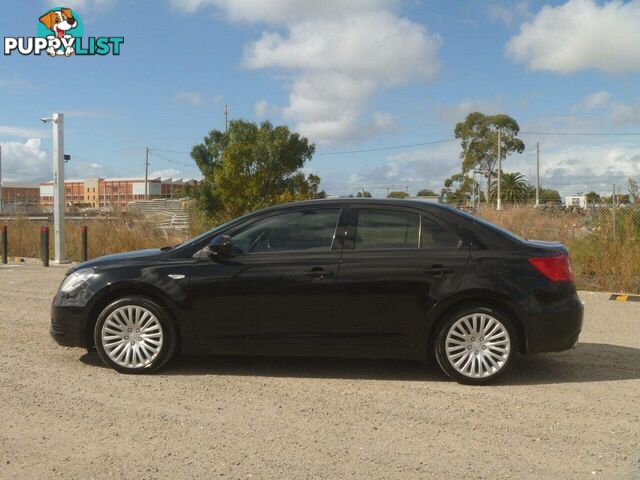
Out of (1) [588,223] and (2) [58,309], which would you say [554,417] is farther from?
(1) [588,223]

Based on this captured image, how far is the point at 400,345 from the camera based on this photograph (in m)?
5.48

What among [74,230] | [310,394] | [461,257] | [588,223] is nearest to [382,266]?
[461,257]

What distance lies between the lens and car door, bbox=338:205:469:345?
17.8ft

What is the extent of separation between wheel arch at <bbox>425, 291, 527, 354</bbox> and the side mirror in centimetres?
184

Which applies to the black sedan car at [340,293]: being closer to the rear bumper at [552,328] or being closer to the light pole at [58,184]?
the rear bumper at [552,328]

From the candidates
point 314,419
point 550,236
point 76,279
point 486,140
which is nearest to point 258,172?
point 550,236

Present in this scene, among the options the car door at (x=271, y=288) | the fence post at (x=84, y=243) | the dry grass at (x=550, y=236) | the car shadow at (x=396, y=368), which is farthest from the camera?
the fence post at (x=84, y=243)

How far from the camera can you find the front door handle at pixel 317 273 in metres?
5.51

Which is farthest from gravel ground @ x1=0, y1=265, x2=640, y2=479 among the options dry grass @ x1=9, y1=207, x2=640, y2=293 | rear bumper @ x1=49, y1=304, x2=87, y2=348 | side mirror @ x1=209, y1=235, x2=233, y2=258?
dry grass @ x1=9, y1=207, x2=640, y2=293

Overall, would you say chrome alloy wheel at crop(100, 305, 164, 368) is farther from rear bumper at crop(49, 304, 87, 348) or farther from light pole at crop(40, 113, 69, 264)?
light pole at crop(40, 113, 69, 264)

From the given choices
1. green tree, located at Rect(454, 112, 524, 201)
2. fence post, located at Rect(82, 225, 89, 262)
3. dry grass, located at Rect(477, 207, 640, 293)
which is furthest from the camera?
green tree, located at Rect(454, 112, 524, 201)

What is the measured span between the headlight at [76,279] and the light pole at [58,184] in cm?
1222

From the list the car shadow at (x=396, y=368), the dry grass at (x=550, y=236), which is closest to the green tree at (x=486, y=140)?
the dry grass at (x=550, y=236)

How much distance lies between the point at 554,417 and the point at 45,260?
1479 cm
